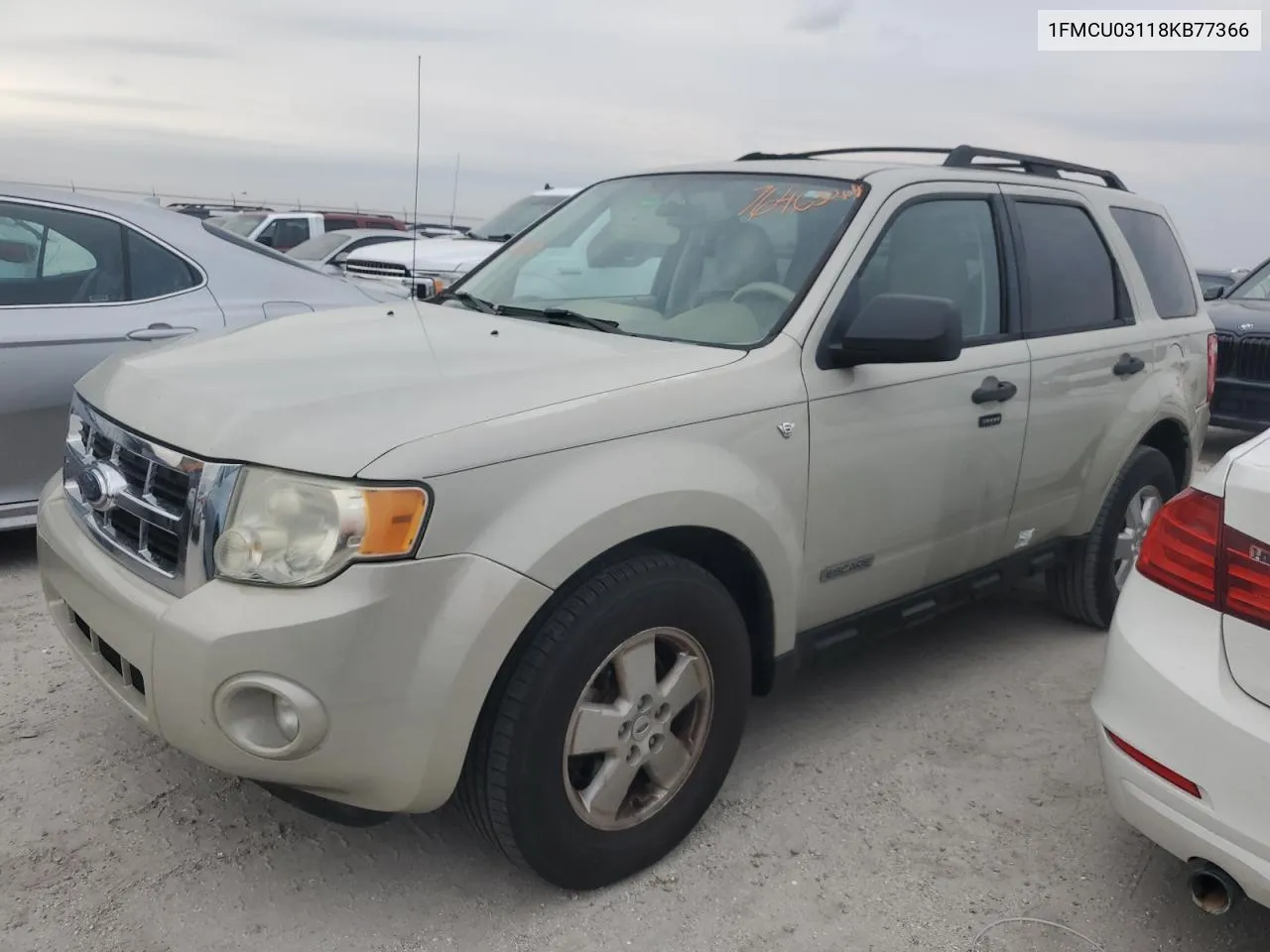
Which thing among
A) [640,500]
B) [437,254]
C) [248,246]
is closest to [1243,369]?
[437,254]

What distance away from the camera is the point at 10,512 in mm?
4477

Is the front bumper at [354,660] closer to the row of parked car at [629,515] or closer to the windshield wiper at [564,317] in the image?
the row of parked car at [629,515]

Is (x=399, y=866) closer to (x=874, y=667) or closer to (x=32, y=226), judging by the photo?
(x=874, y=667)

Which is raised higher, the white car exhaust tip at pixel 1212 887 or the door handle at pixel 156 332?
the door handle at pixel 156 332

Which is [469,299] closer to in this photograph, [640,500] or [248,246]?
[640,500]

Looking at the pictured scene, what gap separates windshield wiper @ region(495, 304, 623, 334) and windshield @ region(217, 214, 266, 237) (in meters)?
15.6

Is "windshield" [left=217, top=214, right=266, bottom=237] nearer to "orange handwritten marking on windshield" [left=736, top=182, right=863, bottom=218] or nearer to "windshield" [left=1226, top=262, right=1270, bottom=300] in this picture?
"windshield" [left=1226, top=262, right=1270, bottom=300]

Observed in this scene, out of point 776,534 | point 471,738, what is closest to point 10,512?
point 471,738

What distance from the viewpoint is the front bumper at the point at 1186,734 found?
2.16 meters

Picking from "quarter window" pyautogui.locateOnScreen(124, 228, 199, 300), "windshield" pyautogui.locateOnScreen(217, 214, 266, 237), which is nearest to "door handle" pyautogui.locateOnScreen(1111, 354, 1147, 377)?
"quarter window" pyautogui.locateOnScreen(124, 228, 199, 300)

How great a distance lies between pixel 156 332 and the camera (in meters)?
4.67

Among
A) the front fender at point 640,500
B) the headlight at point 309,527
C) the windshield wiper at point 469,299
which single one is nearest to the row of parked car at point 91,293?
the windshield wiper at point 469,299

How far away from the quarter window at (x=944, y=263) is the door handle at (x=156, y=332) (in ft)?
9.52

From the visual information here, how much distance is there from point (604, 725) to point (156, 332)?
3098mm
